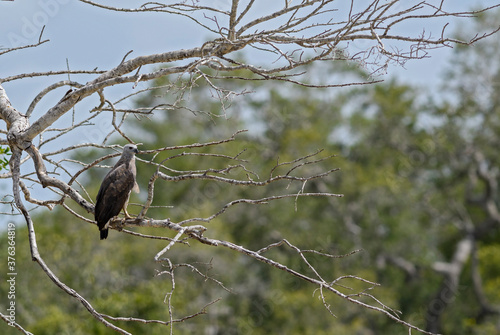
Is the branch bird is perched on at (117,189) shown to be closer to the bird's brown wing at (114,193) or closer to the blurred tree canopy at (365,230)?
the bird's brown wing at (114,193)

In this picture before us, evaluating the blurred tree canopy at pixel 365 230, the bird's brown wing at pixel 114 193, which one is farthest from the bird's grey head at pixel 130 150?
the blurred tree canopy at pixel 365 230

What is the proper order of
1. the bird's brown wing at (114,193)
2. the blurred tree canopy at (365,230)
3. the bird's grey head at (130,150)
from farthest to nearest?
the blurred tree canopy at (365,230) < the bird's grey head at (130,150) < the bird's brown wing at (114,193)

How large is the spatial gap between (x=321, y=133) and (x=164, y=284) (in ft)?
41.8

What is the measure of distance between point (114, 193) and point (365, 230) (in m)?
20.6

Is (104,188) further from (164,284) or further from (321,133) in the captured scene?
(321,133)

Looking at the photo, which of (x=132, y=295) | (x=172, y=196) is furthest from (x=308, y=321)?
(x=172, y=196)

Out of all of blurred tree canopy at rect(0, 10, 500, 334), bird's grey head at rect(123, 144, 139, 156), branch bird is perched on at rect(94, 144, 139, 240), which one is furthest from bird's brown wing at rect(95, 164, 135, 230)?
blurred tree canopy at rect(0, 10, 500, 334)

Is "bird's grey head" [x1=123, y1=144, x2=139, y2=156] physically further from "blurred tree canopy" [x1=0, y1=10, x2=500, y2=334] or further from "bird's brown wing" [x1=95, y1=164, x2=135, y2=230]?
"blurred tree canopy" [x1=0, y1=10, x2=500, y2=334]

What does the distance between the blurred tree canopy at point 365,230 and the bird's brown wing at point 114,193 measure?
13142mm

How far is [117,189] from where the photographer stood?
4.79 meters

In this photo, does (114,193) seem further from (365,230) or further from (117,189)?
(365,230)

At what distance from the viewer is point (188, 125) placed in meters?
33.4

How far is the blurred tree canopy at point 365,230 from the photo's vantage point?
66.1ft

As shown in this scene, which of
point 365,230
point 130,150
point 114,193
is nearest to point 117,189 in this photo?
point 114,193
